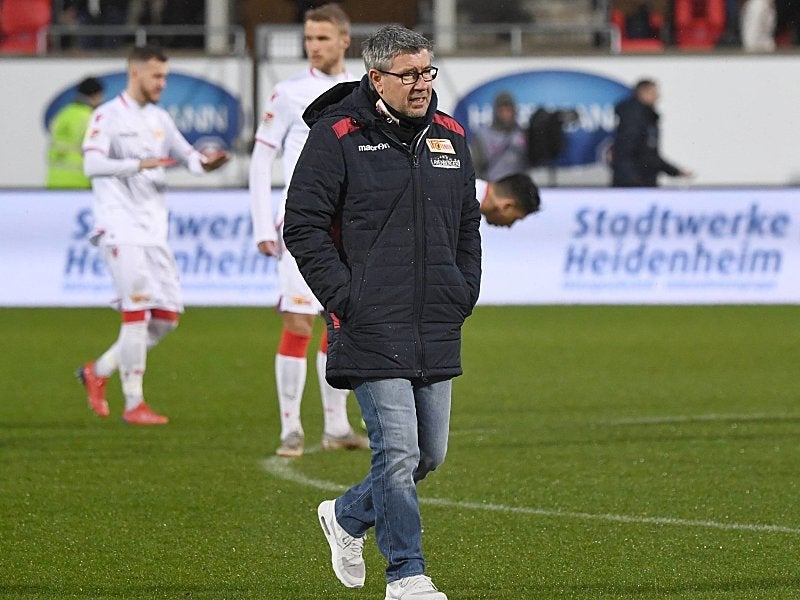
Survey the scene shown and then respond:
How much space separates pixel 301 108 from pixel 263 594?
3.91m

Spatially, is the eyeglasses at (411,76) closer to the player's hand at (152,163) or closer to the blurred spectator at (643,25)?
the player's hand at (152,163)

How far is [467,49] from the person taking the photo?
82.8ft

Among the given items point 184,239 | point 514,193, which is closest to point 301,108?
point 514,193

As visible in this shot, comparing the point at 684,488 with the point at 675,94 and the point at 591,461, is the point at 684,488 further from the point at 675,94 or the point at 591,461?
the point at 675,94

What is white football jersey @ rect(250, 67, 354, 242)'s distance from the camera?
9633 millimetres

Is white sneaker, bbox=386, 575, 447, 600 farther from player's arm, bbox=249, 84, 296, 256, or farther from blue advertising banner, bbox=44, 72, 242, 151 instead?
blue advertising banner, bbox=44, 72, 242, 151

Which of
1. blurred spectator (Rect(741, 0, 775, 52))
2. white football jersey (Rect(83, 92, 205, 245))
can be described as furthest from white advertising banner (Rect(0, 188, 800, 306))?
white football jersey (Rect(83, 92, 205, 245))

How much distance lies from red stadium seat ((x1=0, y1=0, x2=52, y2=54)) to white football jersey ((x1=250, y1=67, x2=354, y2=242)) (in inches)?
619

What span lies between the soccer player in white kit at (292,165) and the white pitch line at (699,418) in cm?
217

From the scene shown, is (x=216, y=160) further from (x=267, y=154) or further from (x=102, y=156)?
(x=102, y=156)

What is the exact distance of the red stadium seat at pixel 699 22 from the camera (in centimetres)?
2512

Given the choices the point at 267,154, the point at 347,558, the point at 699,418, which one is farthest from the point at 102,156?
the point at 347,558

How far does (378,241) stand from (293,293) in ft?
12.9

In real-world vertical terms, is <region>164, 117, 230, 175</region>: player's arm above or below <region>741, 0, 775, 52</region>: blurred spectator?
below
